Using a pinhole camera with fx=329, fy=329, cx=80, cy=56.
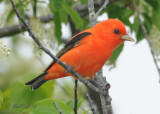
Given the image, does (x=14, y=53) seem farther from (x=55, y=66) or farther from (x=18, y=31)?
(x=55, y=66)

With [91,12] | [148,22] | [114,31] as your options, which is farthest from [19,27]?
[148,22]

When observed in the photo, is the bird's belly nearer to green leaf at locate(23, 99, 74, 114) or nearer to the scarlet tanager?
the scarlet tanager

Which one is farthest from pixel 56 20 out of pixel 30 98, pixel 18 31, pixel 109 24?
pixel 30 98

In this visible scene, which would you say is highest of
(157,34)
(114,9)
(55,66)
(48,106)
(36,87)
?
(114,9)

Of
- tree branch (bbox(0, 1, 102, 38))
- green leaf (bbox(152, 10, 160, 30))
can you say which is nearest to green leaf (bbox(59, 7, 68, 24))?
tree branch (bbox(0, 1, 102, 38))

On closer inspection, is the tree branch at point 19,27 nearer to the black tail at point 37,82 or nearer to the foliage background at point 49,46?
the foliage background at point 49,46

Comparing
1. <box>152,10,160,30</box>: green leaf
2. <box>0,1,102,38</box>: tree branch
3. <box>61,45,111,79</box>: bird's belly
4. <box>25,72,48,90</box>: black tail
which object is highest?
<box>0,1,102,38</box>: tree branch

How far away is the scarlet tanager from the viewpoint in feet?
14.2

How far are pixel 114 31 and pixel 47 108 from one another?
1810mm

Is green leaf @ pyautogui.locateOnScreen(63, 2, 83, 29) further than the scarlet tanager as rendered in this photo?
Yes

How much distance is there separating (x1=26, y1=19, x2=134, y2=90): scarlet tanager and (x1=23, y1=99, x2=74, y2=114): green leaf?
1.64 feet

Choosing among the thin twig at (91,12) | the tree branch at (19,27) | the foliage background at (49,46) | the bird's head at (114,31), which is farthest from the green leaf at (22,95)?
the tree branch at (19,27)

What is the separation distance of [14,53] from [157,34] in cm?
313

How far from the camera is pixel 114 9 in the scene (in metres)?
5.55
